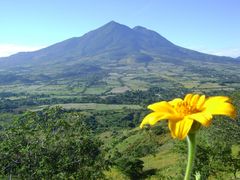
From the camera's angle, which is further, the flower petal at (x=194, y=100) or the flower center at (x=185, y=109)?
the flower petal at (x=194, y=100)

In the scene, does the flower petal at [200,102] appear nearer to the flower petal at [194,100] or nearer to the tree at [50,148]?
the flower petal at [194,100]

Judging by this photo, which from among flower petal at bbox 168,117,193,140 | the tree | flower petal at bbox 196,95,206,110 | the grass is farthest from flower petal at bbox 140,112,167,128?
the grass

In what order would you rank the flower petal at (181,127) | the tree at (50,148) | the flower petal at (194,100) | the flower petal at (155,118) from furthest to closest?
the tree at (50,148), the flower petal at (194,100), the flower petal at (155,118), the flower petal at (181,127)

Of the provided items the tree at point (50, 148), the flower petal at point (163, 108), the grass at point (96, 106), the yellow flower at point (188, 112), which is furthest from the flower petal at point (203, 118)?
the grass at point (96, 106)

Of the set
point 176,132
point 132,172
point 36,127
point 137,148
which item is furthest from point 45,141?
point 137,148

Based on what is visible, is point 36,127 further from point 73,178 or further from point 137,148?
point 137,148

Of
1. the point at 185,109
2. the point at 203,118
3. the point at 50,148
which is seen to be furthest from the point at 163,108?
the point at 50,148

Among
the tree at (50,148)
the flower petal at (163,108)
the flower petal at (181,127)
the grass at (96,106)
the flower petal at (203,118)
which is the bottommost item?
the grass at (96,106)

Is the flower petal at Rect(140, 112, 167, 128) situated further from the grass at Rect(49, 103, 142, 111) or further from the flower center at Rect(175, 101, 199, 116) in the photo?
the grass at Rect(49, 103, 142, 111)
